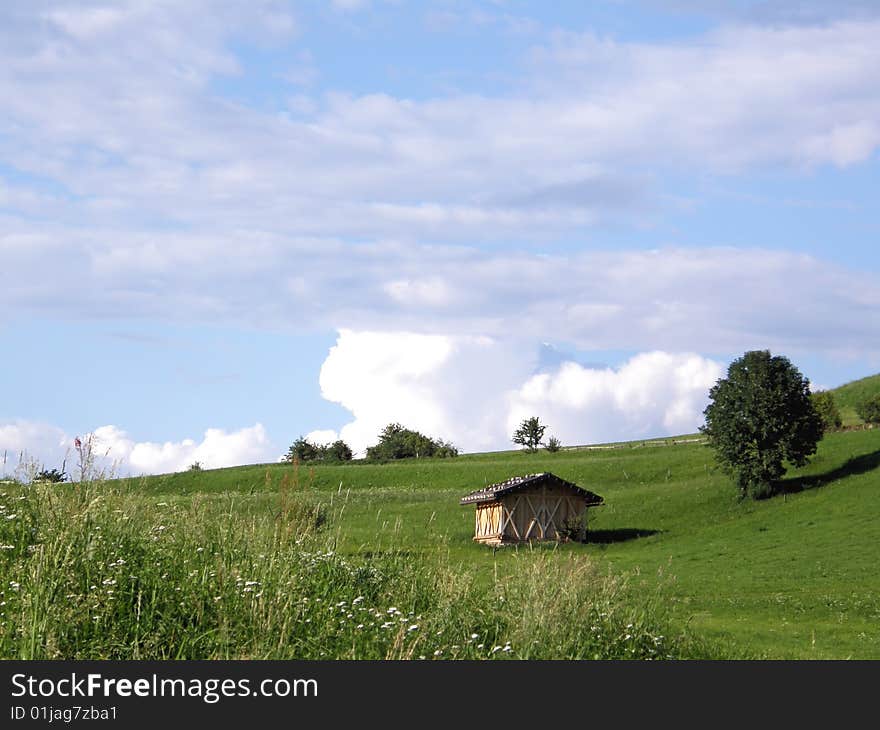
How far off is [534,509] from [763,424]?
1715 cm

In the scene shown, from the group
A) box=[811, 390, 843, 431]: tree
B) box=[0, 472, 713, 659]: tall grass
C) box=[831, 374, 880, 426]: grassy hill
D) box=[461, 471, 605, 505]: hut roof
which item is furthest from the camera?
box=[831, 374, 880, 426]: grassy hill

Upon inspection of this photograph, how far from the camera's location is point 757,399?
63562mm

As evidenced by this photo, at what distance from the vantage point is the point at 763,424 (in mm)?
62750

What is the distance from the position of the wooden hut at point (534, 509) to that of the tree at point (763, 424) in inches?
445

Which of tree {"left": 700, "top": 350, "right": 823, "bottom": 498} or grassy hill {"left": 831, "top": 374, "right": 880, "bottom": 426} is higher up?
grassy hill {"left": 831, "top": 374, "right": 880, "bottom": 426}

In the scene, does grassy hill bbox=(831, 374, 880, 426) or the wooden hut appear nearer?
the wooden hut

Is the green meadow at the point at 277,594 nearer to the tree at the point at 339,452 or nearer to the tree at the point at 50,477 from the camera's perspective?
the tree at the point at 50,477

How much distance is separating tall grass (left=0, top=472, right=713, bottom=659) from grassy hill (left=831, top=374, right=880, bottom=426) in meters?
94.4

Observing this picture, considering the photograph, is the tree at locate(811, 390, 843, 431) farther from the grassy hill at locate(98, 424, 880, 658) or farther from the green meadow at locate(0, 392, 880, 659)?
the green meadow at locate(0, 392, 880, 659)

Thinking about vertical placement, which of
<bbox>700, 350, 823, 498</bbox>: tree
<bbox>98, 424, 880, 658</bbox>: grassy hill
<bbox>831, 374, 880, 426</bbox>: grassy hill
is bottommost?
<bbox>98, 424, 880, 658</bbox>: grassy hill

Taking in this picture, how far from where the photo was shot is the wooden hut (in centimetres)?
5631

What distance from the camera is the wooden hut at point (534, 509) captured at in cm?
5631

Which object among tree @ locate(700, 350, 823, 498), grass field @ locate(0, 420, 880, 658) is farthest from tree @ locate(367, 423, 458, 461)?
grass field @ locate(0, 420, 880, 658)

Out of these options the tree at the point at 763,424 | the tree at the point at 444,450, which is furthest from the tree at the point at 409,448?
the tree at the point at 763,424
